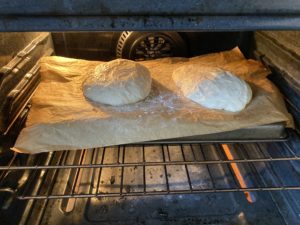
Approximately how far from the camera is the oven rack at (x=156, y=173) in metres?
0.99

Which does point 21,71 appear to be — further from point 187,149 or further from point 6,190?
point 187,149

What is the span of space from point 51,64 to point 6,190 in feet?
1.89

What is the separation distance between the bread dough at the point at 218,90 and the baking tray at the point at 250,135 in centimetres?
9

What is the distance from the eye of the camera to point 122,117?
913 millimetres

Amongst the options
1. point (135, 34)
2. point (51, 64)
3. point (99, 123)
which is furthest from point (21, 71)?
point (135, 34)

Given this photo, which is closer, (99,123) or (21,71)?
(99,123)

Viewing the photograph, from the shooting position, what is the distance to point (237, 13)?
1.88 ft

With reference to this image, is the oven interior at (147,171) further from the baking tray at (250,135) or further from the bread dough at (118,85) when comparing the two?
the bread dough at (118,85)

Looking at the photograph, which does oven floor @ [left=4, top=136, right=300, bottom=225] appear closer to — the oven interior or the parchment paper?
the oven interior

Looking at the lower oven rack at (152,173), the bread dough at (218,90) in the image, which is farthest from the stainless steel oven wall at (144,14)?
the lower oven rack at (152,173)

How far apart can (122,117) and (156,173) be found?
32 cm

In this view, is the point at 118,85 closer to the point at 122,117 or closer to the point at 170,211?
the point at 122,117

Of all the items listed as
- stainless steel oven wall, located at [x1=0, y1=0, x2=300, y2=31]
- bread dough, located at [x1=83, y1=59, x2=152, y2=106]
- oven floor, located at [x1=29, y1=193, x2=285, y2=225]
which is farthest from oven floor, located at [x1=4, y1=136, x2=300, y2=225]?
stainless steel oven wall, located at [x1=0, y1=0, x2=300, y2=31]

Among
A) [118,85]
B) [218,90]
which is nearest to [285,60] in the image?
[218,90]
